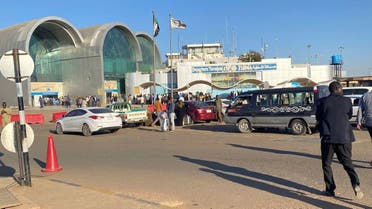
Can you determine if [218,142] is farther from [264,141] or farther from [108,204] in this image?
[108,204]

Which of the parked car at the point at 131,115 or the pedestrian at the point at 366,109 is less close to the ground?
the pedestrian at the point at 366,109

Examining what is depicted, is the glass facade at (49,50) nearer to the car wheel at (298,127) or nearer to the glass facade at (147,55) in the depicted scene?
the glass facade at (147,55)

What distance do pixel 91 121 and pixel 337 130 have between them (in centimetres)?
1650

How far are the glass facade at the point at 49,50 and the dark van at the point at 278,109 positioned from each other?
6975 centimetres

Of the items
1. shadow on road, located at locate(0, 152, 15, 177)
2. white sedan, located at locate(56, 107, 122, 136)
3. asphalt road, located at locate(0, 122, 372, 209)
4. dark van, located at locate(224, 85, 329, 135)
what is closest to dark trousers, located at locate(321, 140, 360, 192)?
asphalt road, located at locate(0, 122, 372, 209)

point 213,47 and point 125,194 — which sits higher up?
point 213,47

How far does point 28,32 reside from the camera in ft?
252

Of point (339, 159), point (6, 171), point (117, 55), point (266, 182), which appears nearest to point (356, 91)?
point (266, 182)

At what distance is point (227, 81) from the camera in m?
75.7

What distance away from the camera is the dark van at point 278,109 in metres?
18.1

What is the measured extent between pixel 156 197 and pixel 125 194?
662mm

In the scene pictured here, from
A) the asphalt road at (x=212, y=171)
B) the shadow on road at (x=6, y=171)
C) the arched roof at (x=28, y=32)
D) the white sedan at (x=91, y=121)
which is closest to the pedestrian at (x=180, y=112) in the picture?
the white sedan at (x=91, y=121)

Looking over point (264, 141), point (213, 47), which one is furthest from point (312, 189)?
point (213, 47)

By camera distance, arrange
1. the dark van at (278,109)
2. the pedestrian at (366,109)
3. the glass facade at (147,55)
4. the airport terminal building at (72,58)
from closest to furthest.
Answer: the pedestrian at (366,109) < the dark van at (278,109) < the airport terminal building at (72,58) < the glass facade at (147,55)
